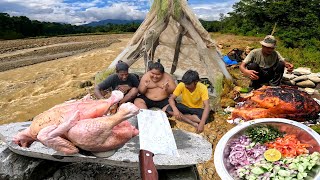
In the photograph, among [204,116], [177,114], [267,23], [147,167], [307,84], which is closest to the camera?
[147,167]

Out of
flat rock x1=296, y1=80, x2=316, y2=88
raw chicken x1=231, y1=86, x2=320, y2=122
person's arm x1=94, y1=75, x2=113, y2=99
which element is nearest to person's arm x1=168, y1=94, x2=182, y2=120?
raw chicken x1=231, y1=86, x2=320, y2=122

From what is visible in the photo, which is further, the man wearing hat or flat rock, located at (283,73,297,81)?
flat rock, located at (283,73,297,81)

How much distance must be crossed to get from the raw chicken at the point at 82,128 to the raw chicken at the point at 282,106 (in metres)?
3.44

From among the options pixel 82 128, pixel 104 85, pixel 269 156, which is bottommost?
pixel 104 85

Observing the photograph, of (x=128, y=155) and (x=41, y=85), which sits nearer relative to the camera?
(x=128, y=155)

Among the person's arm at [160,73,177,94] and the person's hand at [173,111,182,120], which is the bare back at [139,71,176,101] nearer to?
the person's arm at [160,73,177,94]

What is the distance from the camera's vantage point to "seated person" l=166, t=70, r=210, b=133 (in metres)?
5.79

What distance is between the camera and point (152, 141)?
269cm

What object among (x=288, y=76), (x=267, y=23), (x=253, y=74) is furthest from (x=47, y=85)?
(x=267, y=23)

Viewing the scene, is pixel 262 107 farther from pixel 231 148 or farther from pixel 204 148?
pixel 204 148

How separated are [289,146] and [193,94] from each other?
9.71 feet

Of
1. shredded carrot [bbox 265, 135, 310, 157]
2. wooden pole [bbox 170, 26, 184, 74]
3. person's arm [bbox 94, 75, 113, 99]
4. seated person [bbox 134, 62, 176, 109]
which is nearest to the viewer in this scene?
shredded carrot [bbox 265, 135, 310, 157]

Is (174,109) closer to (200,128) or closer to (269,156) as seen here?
(200,128)

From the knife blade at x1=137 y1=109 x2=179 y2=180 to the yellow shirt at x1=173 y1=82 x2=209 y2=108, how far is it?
9.30ft
